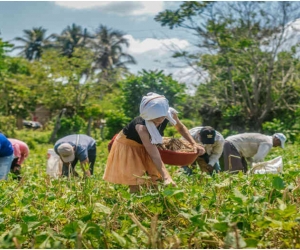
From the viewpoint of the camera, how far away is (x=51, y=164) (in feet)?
24.6

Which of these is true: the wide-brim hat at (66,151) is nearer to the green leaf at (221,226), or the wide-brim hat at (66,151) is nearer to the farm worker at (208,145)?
the farm worker at (208,145)

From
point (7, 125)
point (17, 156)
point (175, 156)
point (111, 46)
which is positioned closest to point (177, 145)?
point (175, 156)

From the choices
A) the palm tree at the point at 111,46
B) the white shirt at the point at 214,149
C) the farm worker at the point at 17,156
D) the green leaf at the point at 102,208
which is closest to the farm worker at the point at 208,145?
the white shirt at the point at 214,149

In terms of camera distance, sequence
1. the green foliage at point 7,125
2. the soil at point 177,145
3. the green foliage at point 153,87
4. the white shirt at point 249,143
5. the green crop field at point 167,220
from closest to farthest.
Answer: the green crop field at point 167,220 → the soil at point 177,145 → the white shirt at point 249,143 → the green foliage at point 153,87 → the green foliage at point 7,125

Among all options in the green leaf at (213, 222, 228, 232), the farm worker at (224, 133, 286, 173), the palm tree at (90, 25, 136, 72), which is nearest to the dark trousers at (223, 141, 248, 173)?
the farm worker at (224, 133, 286, 173)

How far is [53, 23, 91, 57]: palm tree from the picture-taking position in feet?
138

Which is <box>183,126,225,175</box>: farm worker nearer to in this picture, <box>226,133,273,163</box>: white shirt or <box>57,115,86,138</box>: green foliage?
<box>226,133,273,163</box>: white shirt

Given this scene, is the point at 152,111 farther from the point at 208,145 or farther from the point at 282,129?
the point at 282,129

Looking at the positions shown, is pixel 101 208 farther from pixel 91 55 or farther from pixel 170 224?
pixel 91 55

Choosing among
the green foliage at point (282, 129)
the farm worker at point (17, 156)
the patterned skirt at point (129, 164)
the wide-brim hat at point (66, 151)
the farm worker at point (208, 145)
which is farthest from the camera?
the green foliage at point (282, 129)

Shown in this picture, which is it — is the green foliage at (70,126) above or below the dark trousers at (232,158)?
below

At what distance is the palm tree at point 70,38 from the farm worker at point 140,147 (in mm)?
38813

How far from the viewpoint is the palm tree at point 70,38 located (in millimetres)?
41969

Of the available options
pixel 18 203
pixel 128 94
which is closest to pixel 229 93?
pixel 128 94
